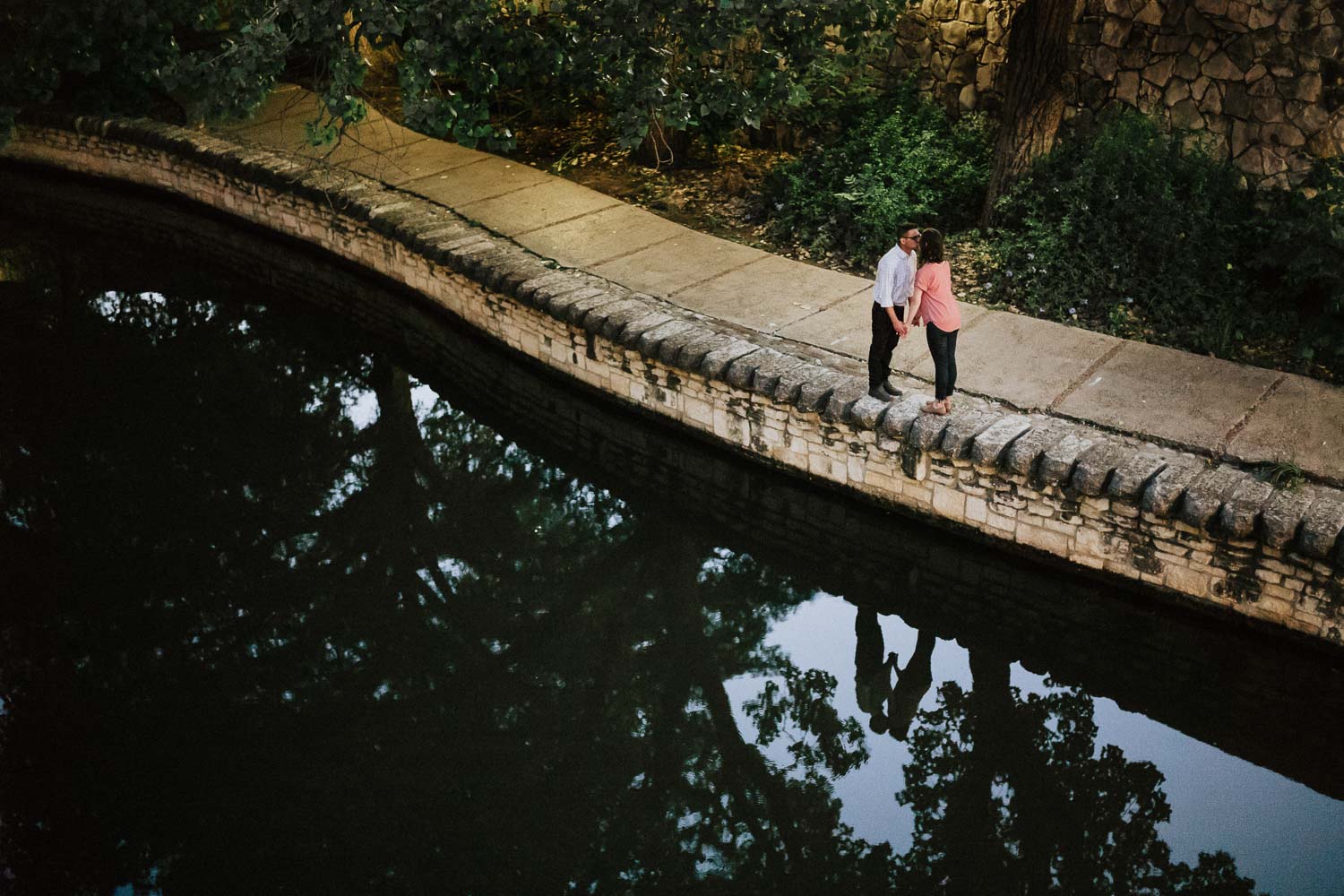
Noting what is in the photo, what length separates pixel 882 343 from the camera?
6441mm

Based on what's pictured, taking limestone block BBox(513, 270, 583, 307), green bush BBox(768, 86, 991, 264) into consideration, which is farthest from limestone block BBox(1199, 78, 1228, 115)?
limestone block BBox(513, 270, 583, 307)

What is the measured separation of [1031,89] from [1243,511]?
4.04 meters

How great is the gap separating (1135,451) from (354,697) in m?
4.30

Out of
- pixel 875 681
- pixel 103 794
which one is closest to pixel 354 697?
pixel 103 794

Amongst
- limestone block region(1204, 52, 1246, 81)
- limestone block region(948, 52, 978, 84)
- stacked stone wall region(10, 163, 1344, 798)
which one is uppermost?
limestone block region(1204, 52, 1246, 81)

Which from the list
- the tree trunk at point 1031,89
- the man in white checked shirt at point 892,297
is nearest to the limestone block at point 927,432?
the man in white checked shirt at point 892,297

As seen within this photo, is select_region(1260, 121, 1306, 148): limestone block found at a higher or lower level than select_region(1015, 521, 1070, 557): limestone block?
higher

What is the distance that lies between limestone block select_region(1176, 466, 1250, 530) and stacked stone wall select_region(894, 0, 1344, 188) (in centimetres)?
319

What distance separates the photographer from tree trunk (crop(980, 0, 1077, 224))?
804 centimetres

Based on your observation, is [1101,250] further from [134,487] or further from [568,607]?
[134,487]

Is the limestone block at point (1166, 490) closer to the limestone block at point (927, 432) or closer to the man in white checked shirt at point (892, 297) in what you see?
the limestone block at point (927, 432)

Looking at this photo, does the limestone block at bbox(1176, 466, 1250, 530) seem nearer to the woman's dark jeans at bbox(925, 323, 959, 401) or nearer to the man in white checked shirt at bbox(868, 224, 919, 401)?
the woman's dark jeans at bbox(925, 323, 959, 401)

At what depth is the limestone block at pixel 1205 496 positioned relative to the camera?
550cm

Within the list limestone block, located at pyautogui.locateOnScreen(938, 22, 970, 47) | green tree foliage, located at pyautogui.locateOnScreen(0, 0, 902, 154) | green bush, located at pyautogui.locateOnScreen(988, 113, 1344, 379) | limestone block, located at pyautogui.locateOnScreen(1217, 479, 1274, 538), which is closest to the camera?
limestone block, located at pyautogui.locateOnScreen(1217, 479, 1274, 538)
